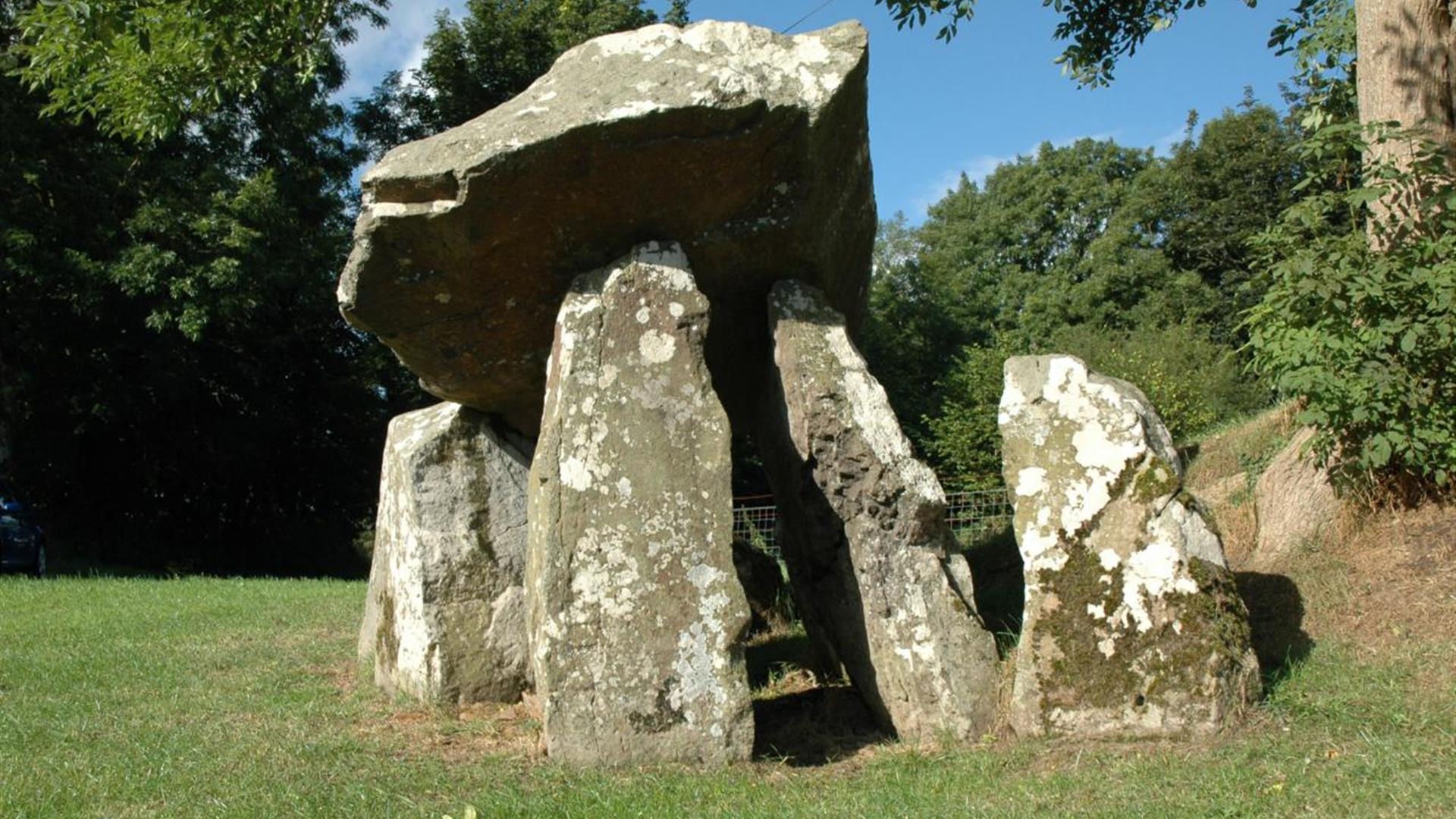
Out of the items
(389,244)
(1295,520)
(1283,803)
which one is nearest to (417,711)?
(389,244)

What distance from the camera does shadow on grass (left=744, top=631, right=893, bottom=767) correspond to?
6254 millimetres

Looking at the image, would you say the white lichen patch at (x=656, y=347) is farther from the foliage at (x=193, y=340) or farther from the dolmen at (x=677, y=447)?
the foliage at (x=193, y=340)

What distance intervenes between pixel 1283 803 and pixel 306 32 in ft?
43.0

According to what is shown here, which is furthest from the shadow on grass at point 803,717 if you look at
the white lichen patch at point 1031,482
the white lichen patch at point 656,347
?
the white lichen patch at point 656,347

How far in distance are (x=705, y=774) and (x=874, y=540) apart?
5.18ft

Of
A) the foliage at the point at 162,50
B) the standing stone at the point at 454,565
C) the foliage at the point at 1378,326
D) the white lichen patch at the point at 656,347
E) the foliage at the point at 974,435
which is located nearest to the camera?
the white lichen patch at the point at 656,347

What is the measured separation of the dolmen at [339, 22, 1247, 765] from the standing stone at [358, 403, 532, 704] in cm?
2

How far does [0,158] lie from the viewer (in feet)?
57.7

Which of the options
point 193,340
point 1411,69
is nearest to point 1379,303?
point 1411,69

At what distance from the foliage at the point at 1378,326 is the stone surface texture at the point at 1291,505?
0.46 m

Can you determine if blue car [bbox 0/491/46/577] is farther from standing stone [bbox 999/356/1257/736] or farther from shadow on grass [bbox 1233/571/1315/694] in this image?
shadow on grass [bbox 1233/571/1315/694]

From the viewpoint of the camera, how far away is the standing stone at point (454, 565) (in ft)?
24.4

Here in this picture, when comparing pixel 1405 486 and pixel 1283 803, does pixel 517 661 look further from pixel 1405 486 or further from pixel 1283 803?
pixel 1405 486

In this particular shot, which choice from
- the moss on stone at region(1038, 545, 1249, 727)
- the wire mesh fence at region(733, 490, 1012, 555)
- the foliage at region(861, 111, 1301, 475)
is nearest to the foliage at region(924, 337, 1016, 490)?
the foliage at region(861, 111, 1301, 475)
